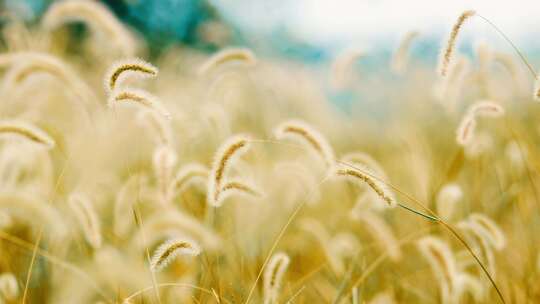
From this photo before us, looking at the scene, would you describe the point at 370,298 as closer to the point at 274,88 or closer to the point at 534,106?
the point at 274,88

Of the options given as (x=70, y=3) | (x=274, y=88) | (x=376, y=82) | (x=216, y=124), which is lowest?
(x=216, y=124)

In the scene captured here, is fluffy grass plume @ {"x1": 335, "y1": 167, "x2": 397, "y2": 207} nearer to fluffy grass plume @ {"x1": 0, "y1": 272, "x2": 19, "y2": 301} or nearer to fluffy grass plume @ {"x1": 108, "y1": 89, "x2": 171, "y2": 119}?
fluffy grass plume @ {"x1": 108, "y1": 89, "x2": 171, "y2": 119}

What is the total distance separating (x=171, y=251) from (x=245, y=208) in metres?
1.71

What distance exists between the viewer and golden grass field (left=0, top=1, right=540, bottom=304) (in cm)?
197

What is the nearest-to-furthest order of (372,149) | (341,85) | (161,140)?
(161,140) → (341,85) → (372,149)

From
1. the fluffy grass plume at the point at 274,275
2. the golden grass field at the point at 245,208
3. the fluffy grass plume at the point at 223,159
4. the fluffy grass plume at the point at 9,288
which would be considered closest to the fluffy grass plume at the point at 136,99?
the golden grass field at the point at 245,208

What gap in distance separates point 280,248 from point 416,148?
940 millimetres

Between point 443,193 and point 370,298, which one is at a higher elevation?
point 443,193

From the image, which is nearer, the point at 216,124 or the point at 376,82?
the point at 216,124

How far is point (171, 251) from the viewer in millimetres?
1676

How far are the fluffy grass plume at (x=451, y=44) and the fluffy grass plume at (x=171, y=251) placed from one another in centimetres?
95

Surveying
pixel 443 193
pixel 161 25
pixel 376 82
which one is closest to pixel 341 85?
pixel 443 193

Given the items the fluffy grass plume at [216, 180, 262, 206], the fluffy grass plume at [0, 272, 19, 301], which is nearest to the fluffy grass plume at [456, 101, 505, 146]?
the fluffy grass plume at [216, 180, 262, 206]

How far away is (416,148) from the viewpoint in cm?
344
